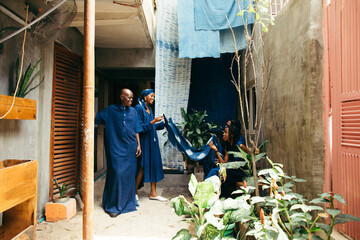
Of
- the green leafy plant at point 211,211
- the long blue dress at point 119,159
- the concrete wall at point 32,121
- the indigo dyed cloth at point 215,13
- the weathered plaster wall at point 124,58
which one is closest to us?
the green leafy plant at point 211,211

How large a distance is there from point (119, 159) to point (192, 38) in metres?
2.42

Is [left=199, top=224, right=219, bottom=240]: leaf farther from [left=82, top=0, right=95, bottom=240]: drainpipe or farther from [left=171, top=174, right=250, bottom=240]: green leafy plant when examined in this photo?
[left=82, top=0, right=95, bottom=240]: drainpipe

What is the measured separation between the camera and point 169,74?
457 cm

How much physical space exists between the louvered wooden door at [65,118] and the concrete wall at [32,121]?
12cm

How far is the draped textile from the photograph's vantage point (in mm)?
4402

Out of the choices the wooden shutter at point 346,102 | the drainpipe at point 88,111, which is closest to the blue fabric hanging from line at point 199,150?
the wooden shutter at point 346,102

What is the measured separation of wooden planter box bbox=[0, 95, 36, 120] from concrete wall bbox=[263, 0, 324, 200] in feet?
9.19

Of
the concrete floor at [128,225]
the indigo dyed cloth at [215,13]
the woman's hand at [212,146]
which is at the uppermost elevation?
the indigo dyed cloth at [215,13]

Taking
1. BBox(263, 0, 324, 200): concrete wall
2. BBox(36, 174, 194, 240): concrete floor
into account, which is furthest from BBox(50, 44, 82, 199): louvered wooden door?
BBox(263, 0, 324, 200): concrete wall

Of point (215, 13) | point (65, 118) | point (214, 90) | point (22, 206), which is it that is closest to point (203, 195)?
point (22, 206)

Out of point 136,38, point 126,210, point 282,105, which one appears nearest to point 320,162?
point 282,105

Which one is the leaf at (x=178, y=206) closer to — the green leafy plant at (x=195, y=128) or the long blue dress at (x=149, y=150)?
the long blue dress at (x=149, y=150)

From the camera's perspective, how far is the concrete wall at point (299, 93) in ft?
6.93

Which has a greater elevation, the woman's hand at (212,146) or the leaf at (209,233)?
the woman's hand at (212,146)
